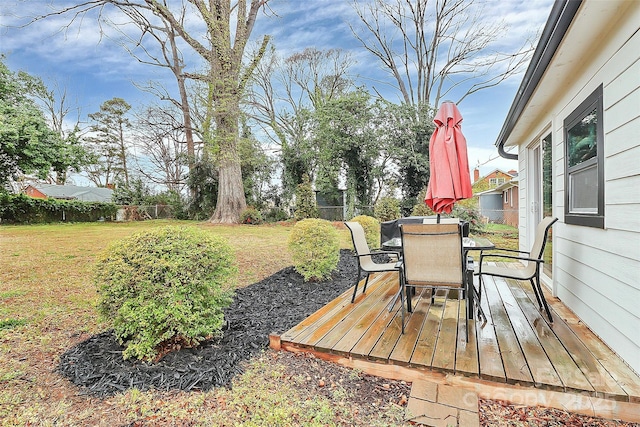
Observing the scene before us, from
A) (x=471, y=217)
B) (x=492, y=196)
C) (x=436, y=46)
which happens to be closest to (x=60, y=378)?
(x=471, y=217)

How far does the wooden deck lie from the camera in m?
1.90

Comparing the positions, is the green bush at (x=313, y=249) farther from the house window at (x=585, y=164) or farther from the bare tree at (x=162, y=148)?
the bare tree at (x=162, y=148)

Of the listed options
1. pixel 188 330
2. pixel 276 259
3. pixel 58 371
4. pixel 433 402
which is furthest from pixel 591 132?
pixel 276 259

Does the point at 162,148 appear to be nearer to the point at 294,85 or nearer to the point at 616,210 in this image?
the point at 294,85

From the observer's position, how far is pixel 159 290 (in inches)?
89.3

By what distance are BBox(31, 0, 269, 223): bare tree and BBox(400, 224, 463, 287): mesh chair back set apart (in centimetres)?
975

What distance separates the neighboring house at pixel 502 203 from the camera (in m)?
15.6

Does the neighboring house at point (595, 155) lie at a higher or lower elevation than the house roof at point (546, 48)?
lower

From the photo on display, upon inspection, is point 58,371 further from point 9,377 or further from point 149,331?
point 149,331

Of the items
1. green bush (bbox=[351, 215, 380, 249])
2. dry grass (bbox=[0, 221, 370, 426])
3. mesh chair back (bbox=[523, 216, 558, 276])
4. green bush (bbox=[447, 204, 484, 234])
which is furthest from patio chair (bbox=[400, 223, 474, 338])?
green bush (bbox=[447, 204, 484, 234])

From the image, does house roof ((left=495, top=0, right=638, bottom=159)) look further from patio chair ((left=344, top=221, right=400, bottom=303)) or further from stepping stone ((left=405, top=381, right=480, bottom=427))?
stepping stone ((left=405, top=381, right=480, bottom=427))

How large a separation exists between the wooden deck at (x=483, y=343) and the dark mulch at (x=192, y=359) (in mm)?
351

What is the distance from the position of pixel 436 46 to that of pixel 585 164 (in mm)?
16476

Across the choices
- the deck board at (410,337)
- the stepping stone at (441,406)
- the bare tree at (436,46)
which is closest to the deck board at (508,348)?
the stepping stone at (441,406)
